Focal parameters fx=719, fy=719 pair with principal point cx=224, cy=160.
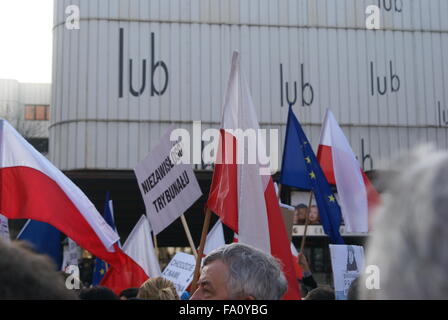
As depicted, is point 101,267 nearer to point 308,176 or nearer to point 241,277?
point 308,176

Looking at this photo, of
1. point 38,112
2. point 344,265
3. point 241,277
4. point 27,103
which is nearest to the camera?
point 241,277

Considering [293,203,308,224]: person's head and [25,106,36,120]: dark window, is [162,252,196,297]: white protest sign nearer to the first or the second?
[293,203,308,224]: person's head

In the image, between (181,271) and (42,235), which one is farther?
(42,235)

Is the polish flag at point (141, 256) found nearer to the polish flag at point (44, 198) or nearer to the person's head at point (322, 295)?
the polish flag at point (44, 198)

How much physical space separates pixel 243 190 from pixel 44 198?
1989 mm

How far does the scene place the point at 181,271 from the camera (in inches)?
331

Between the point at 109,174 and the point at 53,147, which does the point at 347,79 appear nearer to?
the point at 109,174

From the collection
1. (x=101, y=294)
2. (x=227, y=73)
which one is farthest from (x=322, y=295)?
(x=227, y=73)

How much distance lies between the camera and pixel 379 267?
4.45 ft

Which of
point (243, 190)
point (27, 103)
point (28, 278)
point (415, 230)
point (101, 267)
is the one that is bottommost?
point (101, 267)

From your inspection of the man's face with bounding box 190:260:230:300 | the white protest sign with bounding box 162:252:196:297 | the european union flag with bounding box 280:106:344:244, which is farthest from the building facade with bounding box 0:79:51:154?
the man's face with bounding box 190:260:230:300

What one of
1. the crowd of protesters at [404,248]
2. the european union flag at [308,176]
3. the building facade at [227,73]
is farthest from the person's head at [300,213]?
the crowd of protesters at [404,248]

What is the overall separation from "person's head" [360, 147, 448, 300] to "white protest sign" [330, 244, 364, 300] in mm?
6126

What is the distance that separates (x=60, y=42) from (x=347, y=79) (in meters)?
7.75
